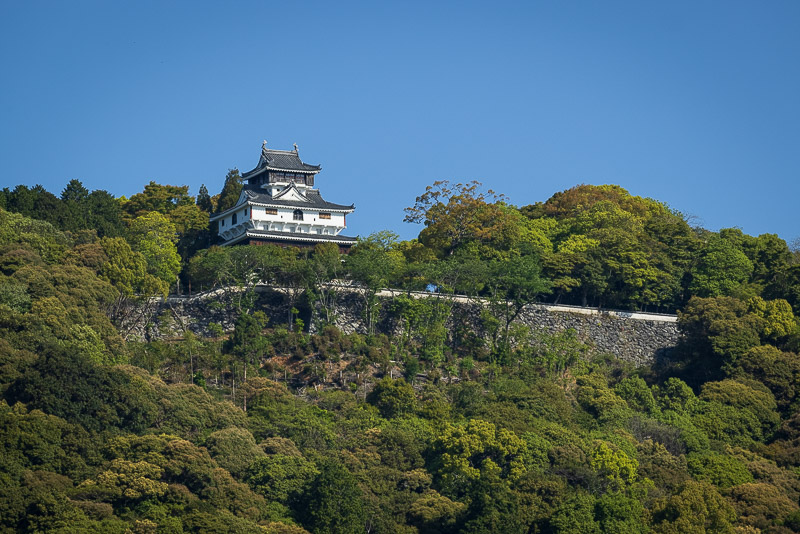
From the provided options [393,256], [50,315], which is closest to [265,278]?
[393,256]

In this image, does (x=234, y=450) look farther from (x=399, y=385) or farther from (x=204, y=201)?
(x=204, y=201)

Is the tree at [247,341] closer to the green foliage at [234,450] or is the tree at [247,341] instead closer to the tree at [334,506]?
the green foliage at [234,450]

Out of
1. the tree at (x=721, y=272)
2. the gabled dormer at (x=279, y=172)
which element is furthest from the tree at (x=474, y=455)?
the gabled dormer at (x=279, y=172)

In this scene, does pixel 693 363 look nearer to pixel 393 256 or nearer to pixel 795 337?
pixel 795 337

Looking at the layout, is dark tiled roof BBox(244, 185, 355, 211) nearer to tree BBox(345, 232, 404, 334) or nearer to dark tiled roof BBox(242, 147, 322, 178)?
dark tiled roof BBox(242, 147, 322, 178)

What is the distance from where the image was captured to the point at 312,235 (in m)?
68.8

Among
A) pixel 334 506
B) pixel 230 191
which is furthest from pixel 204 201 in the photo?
pixel 334 506

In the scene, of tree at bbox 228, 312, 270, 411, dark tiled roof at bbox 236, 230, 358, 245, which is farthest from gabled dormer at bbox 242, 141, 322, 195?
tree at bbox 228, 312, 270, 411

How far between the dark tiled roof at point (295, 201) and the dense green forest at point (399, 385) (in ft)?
8.12

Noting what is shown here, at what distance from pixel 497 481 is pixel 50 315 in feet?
55.2

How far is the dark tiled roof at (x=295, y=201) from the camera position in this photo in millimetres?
69625

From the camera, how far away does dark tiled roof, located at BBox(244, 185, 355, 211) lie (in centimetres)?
6962

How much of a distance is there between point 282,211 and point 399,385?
57.7 ft

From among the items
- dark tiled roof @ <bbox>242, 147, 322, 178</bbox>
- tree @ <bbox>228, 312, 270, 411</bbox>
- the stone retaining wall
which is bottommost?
tree @ <bbox>228, 312, 270, 411</bbox>
